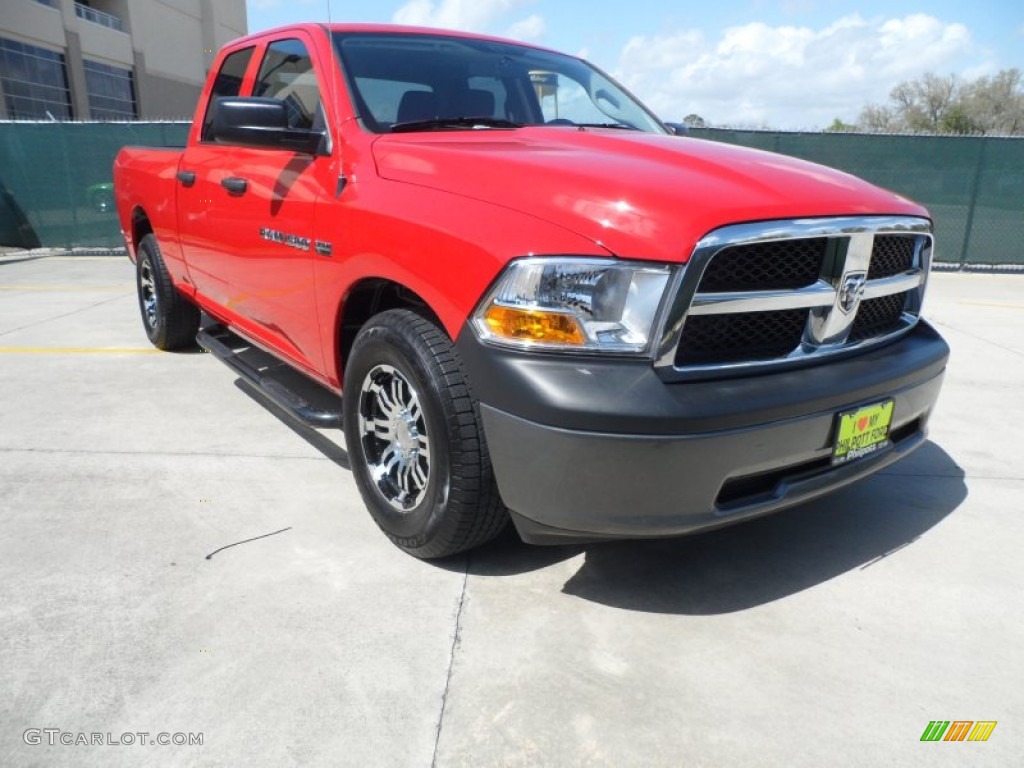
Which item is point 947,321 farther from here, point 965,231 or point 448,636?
point 448,636

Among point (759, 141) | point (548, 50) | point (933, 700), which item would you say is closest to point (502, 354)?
point (933, 700)

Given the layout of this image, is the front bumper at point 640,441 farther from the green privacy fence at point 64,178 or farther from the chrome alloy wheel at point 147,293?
the green privacy fence at point 64,178

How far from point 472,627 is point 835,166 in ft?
34.1

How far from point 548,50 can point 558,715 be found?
326 cm

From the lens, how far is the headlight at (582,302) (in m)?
2.04

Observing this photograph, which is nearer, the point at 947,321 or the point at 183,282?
the point at 183,282

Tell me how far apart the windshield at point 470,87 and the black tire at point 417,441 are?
36.2 inches

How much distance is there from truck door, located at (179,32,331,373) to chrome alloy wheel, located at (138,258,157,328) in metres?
1.34

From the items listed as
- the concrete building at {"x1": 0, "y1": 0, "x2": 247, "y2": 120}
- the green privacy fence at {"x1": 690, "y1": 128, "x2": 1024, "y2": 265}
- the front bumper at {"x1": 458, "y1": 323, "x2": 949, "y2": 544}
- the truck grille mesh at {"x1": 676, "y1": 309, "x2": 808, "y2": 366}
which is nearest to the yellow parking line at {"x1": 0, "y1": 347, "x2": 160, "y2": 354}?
the front bumper at {"x1": 458, "y1": 323, "x2": 949, "y2": 544}

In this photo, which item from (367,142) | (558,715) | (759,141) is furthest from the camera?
(759,141)

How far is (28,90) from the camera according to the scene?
29859mm

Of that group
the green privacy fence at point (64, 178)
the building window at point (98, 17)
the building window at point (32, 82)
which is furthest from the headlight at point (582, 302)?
the building window at point (98, 17)

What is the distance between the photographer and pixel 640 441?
2.01 metres

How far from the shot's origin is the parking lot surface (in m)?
1.93
